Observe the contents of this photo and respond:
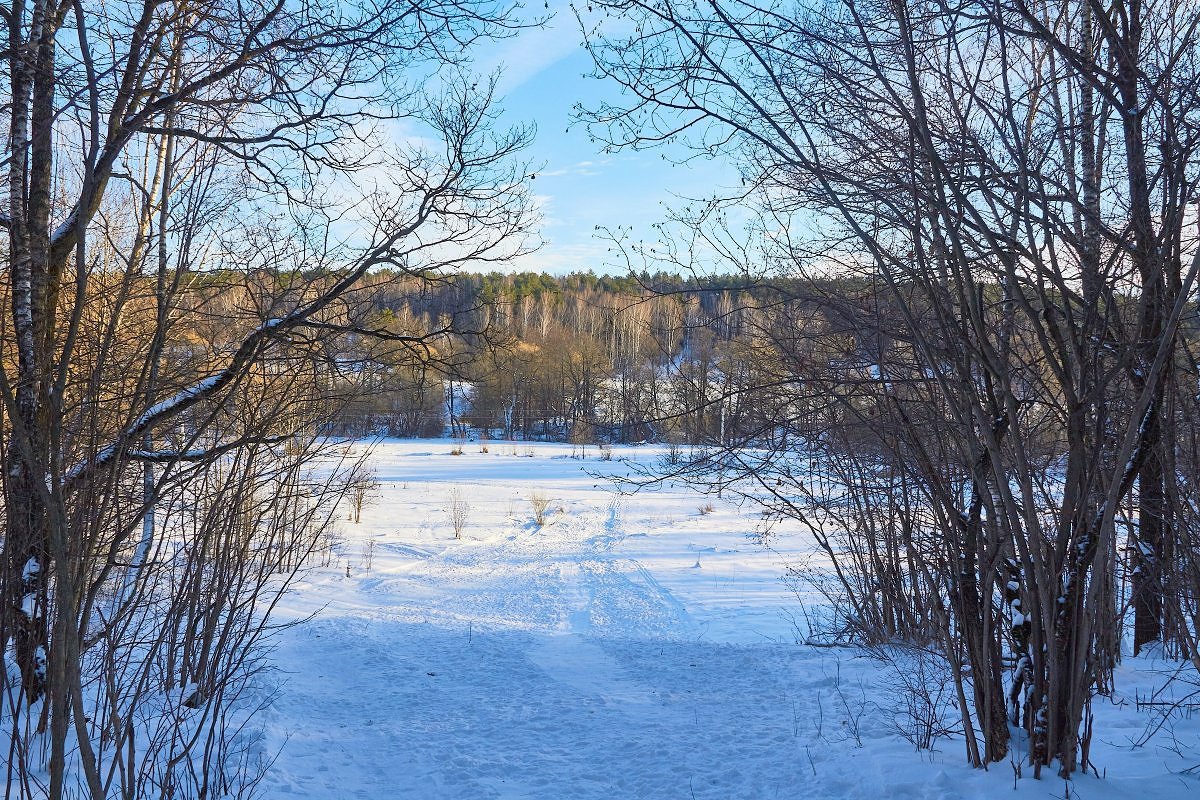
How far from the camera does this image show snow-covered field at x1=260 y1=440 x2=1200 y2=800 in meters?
4.43

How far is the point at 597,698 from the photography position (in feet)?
20.9

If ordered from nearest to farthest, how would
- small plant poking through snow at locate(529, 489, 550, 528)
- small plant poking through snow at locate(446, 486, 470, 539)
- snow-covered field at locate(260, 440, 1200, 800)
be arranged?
1. snow-covered field at locate(260, 440, 1200, 800)
2. small plant poking through snow at locate(446, 486, 470, 539)
3. small plant poking through snow at locate(529, 489, 550, 528)

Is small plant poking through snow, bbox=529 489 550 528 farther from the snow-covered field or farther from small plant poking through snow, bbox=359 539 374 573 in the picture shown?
small plant poking through snow, bbox=359 539 374 573

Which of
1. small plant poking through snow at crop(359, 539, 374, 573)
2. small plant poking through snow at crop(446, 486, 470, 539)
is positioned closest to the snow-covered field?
small plant poking through snow at crop(359, 539, 374, 573)

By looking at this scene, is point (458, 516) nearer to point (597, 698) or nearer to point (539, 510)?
point (539, 510)

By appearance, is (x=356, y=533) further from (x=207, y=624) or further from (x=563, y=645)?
(x=207, y=624)

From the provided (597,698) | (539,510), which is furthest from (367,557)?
(597,698)

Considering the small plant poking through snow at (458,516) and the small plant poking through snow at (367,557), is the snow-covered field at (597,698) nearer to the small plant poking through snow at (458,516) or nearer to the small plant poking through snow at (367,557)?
the small plant poking through snow at (367,557)

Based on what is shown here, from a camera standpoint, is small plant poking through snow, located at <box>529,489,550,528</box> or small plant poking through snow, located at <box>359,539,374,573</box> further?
small plant poking through snow, located at <box>529,489,550,528</box>

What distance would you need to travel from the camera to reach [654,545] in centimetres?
1563

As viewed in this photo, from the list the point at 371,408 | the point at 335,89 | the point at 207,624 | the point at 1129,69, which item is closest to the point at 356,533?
the point at 371,408

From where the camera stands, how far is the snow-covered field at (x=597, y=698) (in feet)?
14.5

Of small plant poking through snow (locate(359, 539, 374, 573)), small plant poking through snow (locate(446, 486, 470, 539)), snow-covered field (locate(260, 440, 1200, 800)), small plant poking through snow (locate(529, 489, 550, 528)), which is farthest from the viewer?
small plant poking through snow (locate(529, 489, 550, 528))

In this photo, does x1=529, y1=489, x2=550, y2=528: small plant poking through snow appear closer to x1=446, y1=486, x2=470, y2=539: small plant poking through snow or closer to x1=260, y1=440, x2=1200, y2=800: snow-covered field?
x1=446, y1=486, x2=470, y2=539: small plant poking through snow
